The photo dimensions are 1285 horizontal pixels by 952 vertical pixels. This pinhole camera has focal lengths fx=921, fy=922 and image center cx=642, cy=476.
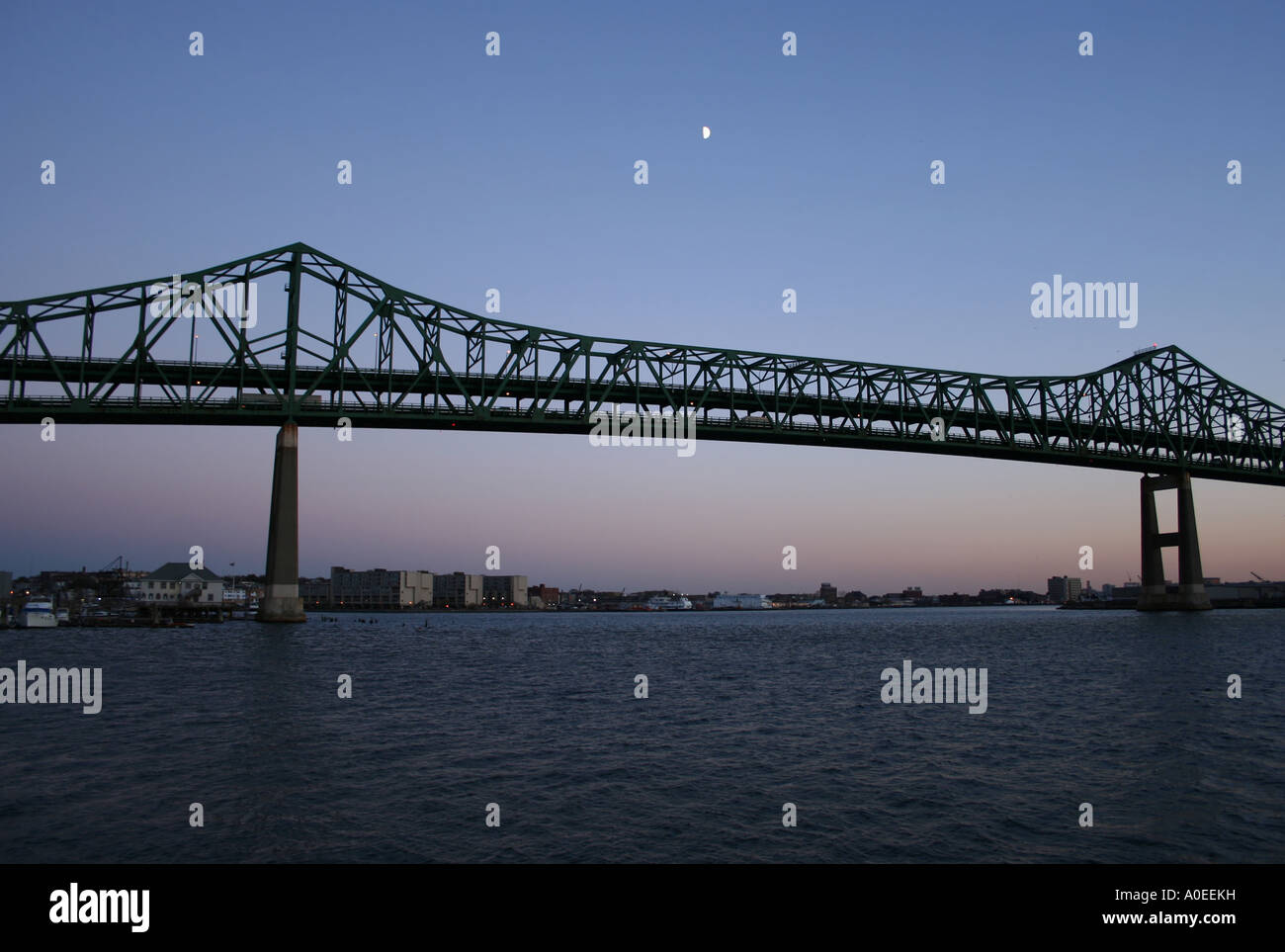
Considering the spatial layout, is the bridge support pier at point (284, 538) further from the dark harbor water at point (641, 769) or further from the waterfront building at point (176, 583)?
the waterfront building at point (176, 583)

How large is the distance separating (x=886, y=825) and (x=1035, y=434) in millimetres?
108140

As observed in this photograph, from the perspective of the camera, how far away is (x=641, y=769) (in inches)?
844

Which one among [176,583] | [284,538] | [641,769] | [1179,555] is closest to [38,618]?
[284,538]

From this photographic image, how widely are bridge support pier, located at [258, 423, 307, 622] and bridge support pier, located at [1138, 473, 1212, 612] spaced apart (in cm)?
9865

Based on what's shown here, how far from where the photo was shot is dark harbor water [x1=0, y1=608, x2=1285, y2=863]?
15492 mm

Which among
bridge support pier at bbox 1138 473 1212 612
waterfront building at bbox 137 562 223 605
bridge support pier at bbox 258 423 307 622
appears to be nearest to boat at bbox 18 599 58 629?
bridge support pier at bbox 258 423 307 622

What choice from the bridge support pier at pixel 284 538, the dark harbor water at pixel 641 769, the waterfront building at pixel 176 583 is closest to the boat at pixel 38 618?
the bridge support pier at pixel 284 538

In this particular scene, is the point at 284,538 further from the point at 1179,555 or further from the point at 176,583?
the point at 1179,555

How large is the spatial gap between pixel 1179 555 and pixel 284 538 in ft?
329

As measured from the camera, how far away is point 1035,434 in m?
115

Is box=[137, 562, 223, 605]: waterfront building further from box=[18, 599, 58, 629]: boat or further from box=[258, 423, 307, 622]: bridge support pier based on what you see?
box=[258, 423, 307, 622]: bridge support pier

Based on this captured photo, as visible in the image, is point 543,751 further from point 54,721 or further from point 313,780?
point 54,721

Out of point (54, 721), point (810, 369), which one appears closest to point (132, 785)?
point (54, 721)

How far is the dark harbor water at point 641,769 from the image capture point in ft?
50.8
